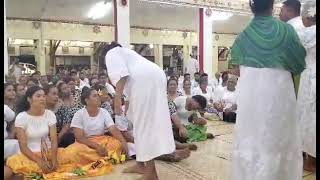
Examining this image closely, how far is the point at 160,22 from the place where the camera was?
1045 centimetres

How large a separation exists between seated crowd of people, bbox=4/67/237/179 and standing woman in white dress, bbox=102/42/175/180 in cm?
19

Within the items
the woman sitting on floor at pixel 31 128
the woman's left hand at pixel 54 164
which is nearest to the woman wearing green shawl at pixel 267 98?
the woman sitting on floor at pixel 31 128

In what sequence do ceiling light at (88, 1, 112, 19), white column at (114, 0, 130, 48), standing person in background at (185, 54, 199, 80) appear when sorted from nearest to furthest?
white column at (114, 0, 130, 48) → ceiling light at (88, 1, 112, 19) → standing person in background at (185, 54, 199, 80)

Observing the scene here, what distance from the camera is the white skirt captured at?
6.81 feet

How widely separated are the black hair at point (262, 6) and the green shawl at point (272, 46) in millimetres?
31

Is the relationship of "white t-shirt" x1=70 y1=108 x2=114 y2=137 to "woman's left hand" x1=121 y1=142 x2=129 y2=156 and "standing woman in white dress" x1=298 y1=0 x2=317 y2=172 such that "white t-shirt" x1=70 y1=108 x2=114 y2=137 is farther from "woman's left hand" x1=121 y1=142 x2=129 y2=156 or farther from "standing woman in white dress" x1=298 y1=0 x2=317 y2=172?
"standing woman in white dress" x1=298 y1=0 x2=317 y2=172

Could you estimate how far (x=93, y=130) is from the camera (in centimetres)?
338

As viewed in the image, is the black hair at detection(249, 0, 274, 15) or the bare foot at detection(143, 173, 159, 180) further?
the bare foot at detection(143, 173, 159, 180)

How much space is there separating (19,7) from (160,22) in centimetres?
388

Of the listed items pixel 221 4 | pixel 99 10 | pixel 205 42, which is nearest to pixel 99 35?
pixel 99 10

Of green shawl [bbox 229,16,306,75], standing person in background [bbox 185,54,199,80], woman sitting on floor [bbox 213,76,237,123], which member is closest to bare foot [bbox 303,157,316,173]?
green shawl [bbox 229,16,306,75]

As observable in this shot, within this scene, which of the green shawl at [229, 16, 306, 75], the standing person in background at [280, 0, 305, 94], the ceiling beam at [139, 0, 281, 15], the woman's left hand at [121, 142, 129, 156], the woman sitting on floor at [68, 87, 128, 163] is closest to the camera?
the green shawl at [229, 16, 306, 75]

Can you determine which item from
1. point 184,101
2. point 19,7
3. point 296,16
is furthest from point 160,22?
point 296,16

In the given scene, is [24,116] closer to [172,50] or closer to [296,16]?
[296,16]
